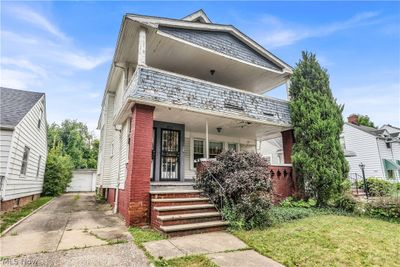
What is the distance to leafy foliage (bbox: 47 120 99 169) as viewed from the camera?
110 feet

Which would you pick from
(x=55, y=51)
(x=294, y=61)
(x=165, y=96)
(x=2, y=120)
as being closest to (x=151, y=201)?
(x=165, y=96)

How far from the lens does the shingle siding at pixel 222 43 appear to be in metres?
8.41

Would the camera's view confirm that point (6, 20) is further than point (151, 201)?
Yes

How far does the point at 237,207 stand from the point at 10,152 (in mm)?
8524

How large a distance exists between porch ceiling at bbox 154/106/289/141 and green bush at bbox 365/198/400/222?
4.14m

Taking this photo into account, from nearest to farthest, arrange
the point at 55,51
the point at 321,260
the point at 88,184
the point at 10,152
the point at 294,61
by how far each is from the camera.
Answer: the point at 321,260, the point at 10,152, the point at 294,61, the point at 55,51, the point at 88,184

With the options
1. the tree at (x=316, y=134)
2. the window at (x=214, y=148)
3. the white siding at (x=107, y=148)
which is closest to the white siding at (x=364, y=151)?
the tree at (x=316, y=134)

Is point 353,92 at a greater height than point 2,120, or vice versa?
point 353,92

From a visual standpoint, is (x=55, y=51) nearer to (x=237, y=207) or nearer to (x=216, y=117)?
(x=216, y=117)

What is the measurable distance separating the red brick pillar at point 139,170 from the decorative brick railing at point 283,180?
4.84m

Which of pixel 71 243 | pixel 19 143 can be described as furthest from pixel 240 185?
pixel 19 143

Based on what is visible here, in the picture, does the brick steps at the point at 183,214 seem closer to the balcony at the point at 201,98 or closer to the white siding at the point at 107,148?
the balcony at the point at 201,98

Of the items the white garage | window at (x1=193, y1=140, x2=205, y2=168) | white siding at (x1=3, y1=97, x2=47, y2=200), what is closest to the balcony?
window at (x1=193, y1=140, x2=205, y2=168)

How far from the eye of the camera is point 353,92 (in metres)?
19.5
